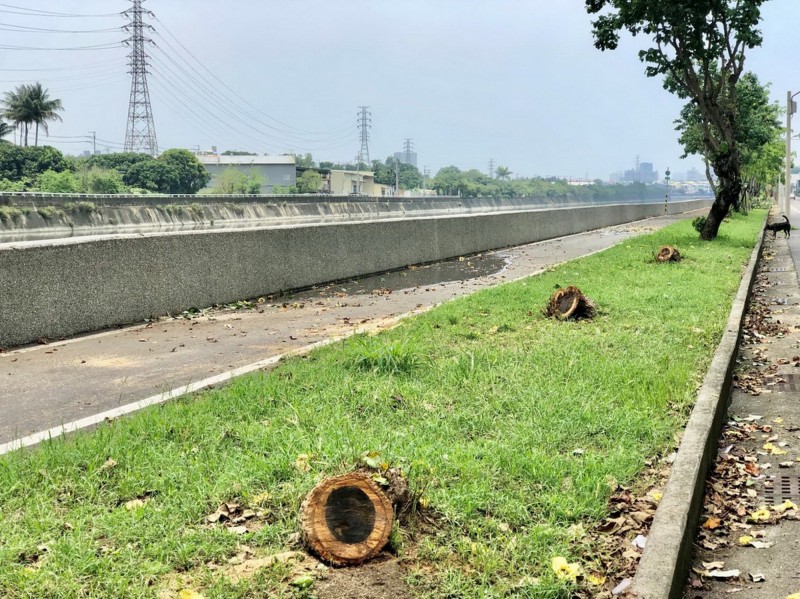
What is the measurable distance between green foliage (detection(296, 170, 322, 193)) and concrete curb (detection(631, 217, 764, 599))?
112604mm

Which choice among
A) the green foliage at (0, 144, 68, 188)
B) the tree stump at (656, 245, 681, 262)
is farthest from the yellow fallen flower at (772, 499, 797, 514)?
the green foliage at (0, 144, 68, 188)

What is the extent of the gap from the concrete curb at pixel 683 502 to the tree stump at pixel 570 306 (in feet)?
9.31

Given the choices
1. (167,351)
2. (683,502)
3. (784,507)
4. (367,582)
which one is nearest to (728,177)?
A: (167,351)

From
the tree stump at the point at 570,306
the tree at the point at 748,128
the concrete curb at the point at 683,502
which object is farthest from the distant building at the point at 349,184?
the concrete curb at the point at 683,502

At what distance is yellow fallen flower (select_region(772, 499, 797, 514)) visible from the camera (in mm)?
4840

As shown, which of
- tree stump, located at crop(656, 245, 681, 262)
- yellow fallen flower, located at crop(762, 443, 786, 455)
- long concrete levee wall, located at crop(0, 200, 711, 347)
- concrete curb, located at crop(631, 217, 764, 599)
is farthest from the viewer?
tree stump, located at crop(656, 245, 681, 262)

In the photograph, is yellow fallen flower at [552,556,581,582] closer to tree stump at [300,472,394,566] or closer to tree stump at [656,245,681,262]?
tree stump at [300,472,394,566]

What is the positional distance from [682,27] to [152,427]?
20.5m

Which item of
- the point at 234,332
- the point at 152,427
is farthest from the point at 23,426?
the point at 234,332

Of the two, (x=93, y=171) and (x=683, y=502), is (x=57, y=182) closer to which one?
(x=93, y=171)

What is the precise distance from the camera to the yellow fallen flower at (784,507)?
4840 millimetres

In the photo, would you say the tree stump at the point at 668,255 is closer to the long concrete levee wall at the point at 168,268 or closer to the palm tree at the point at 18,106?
the long concrete levee wall at the point at 168,268

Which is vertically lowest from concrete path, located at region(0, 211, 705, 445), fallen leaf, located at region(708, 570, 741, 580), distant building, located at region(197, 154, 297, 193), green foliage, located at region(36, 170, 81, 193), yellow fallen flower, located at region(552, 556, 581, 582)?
fallen leaf, located at region(708, 570, 741, 580)

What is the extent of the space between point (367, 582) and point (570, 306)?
6989mm
